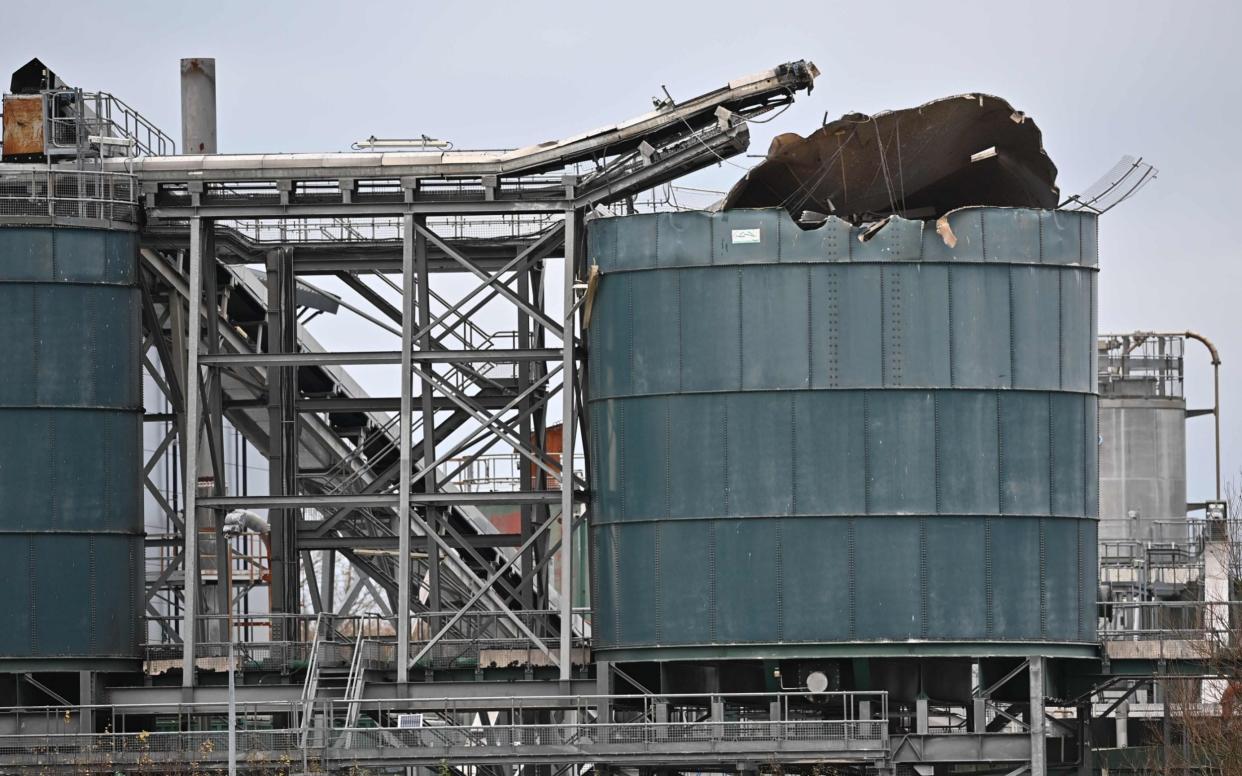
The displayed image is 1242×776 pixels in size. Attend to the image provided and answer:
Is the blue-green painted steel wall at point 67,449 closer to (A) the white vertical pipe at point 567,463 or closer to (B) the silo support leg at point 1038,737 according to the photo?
(A) the white vertical pipe at point 567,463

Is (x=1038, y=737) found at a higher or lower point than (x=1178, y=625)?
lower

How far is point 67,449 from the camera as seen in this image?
197 ft

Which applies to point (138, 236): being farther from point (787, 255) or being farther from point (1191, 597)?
point (1191, 597)

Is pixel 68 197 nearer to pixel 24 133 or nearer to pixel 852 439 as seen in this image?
pixel 24 133

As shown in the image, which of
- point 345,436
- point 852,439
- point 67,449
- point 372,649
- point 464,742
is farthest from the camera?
point 345,436

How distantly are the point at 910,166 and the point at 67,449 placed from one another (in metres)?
23.4

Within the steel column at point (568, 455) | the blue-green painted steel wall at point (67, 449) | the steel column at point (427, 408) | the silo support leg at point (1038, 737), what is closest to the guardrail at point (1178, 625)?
the silo support leg at point (1038, 737)

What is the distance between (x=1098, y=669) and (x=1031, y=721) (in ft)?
13.1

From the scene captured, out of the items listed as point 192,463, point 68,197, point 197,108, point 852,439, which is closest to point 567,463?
point 852,439

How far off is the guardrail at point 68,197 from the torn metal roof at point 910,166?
16.2m

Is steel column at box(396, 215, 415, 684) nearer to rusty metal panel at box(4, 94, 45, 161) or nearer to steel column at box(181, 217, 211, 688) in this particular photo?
steel column at box(181, 217, 211, 688)

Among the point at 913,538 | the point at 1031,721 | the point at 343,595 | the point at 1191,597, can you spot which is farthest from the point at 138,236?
the point at 343,595

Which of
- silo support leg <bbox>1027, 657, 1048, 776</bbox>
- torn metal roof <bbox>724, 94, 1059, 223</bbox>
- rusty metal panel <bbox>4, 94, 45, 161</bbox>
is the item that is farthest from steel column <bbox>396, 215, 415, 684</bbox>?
silo support leg <bbox>1027, 657, 1048, 776</bbox>

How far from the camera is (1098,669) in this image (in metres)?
60.0
